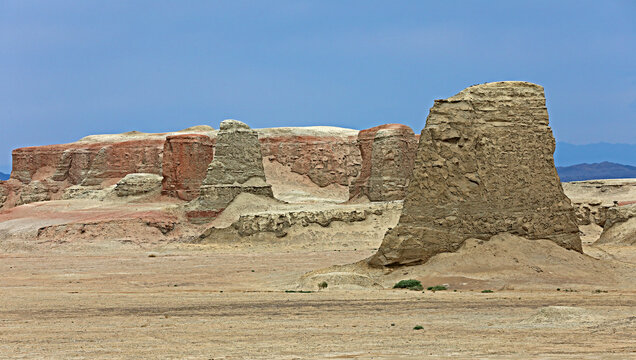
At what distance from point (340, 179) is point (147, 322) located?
51.1 m

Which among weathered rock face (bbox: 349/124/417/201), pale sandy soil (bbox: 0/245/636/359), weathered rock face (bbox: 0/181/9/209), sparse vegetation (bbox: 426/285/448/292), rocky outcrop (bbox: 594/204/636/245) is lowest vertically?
pale sandy soil (bbox: 0/245/636/359)

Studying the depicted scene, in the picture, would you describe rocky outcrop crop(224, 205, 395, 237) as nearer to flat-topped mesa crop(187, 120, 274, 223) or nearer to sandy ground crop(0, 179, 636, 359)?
flat-topped mesa crop(187, 120, 274, 223)

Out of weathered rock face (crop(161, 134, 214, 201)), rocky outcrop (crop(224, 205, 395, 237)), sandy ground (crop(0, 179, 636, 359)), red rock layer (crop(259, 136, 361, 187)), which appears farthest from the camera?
red rock layer (crop(259, 136, 361, 187))

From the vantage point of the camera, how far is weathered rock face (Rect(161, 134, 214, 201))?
1869 inches

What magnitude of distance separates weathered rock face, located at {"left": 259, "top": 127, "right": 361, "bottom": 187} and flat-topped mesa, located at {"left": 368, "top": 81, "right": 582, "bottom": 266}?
45431 millimetres

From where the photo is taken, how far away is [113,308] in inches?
645

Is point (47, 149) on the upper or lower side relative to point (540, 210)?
upper

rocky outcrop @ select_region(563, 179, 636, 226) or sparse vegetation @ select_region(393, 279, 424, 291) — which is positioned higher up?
rocky outcrop @ select_region(563, 179, 636, 226)

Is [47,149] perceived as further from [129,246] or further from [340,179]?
[129,246]

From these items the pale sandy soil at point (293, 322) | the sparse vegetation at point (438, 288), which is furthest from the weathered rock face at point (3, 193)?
the sparse vegetation at point (438, 288)

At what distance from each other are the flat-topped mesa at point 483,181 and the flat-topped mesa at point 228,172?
22055mm

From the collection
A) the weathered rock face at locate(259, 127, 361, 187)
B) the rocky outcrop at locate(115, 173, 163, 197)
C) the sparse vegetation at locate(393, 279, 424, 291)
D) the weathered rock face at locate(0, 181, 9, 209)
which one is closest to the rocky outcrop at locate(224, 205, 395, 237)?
the rocky outcrop at locate(115, 173, 163, 197)

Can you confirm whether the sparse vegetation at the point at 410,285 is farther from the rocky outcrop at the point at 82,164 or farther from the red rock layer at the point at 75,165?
the red rock layer at the point at 75,165

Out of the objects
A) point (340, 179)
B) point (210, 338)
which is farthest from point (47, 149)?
point (210, 338)
